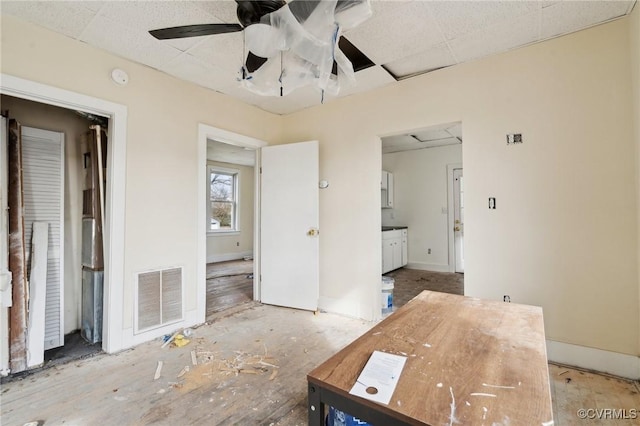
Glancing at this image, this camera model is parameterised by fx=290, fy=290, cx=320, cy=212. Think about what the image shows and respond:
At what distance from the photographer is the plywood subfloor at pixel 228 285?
3680 millimetres

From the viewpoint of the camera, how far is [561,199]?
221 cm

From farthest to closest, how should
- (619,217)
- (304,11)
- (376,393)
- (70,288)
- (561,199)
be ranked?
(70,288), (561,199), (619,217), (304,11), (376,393)

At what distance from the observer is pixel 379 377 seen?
93cm

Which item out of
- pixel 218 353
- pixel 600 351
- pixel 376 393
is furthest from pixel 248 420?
pixel 600 351

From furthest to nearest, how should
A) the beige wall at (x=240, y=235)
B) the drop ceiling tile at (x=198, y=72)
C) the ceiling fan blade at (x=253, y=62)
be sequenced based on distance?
the beige wall at (x=240, y=235)
the drop ceiling tile at (x=198, y=72)
the ceiling fan blade at (x=253, y=62)

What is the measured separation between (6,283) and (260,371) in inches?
74.2

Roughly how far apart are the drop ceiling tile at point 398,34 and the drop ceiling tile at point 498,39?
0.22 m

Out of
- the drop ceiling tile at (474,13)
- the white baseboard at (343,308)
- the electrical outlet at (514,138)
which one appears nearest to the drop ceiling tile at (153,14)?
the drop ceiling tile at (474,13)

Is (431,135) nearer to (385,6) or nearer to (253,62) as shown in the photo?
(385,6)

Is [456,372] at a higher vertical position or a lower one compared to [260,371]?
higher

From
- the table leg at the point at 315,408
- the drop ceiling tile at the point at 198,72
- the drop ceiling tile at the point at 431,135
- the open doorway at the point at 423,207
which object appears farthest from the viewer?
the open doorway at the point at 423,207

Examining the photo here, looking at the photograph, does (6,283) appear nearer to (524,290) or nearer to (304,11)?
(304,11)

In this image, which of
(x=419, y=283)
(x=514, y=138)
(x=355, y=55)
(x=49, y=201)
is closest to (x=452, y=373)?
(x=514, y=138)

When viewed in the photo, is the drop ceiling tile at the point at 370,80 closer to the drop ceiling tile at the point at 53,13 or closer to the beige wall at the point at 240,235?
the drop ceiling tile at the point at 53,13
